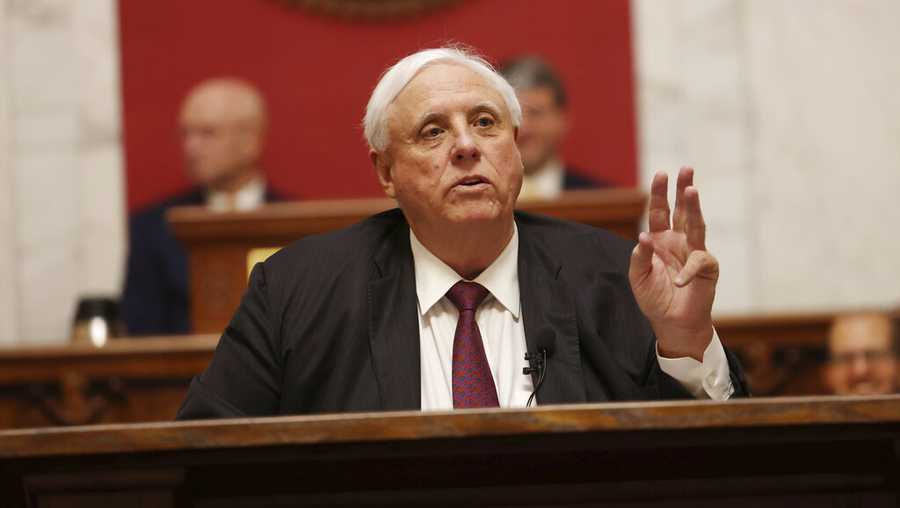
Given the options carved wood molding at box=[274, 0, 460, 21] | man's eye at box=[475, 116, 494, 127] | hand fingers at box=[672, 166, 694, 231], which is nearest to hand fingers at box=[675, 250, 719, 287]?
hand fingers at box=[672, 166, 694, 231]

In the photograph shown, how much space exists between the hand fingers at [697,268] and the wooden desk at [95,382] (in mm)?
2251

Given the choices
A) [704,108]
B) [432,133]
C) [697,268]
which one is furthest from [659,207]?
[704,108]

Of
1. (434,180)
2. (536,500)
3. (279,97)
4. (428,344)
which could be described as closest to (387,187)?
(434,180)

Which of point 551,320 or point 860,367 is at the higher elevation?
point 551,320

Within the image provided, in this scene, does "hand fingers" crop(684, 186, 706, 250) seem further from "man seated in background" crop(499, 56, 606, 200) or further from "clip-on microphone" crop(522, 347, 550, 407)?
"man seated in background" crop(499, 56, 606, 200)

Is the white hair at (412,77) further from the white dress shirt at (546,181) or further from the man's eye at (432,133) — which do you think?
the white dress shirt at (546,181)

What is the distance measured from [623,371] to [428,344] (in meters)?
0.49

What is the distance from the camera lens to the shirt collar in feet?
10.9

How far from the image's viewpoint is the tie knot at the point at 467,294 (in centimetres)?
328

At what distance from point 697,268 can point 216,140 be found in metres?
4.45

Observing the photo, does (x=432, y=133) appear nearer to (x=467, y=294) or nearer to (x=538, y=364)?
(x=467, y=294)

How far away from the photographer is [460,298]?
130 inches

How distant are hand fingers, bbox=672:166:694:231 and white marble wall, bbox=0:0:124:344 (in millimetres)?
5288

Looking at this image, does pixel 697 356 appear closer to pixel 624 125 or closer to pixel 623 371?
pixel 623 371
